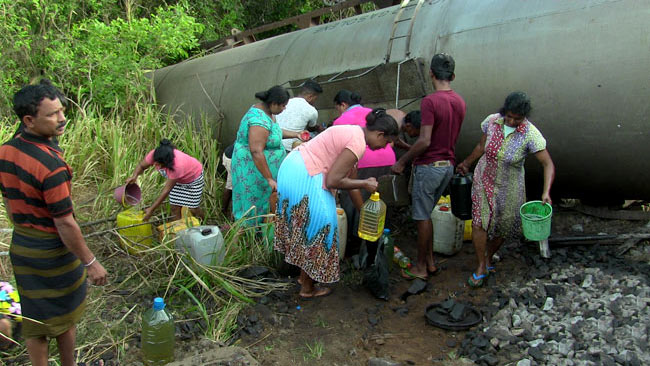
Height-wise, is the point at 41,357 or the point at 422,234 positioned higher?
the point at 41,357

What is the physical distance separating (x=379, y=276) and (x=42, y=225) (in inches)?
101

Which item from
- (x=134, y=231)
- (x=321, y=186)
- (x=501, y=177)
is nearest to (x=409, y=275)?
(x=501, y=177)

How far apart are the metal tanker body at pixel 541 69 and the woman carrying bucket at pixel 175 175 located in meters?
1.95

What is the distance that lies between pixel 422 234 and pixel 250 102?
3.80m

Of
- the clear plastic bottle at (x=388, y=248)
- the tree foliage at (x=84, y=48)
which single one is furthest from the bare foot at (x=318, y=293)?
the tree foliage at (x=84, y=48)

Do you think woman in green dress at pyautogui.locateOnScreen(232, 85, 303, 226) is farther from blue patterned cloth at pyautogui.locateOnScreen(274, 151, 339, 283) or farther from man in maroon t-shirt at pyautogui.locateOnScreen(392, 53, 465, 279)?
man in maroon t-shirt at pyautogui.locateOnScreen(392, 53, 465, 279)

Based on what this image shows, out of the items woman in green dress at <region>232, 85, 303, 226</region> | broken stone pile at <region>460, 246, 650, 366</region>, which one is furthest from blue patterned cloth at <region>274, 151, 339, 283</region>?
broken stone pile at <region>460, 246, 650, 366</region>

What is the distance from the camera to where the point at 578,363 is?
9.75ft

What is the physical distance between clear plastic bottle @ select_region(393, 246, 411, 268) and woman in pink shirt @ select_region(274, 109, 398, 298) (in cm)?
Result: 106

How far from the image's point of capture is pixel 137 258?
471cm

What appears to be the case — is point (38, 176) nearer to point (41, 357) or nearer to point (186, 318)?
point (41, 357)

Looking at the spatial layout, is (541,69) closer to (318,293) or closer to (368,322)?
(368,322)

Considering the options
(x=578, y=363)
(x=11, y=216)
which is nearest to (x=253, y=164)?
(x=11, y=216)

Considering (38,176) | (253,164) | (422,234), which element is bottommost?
(422,234)
